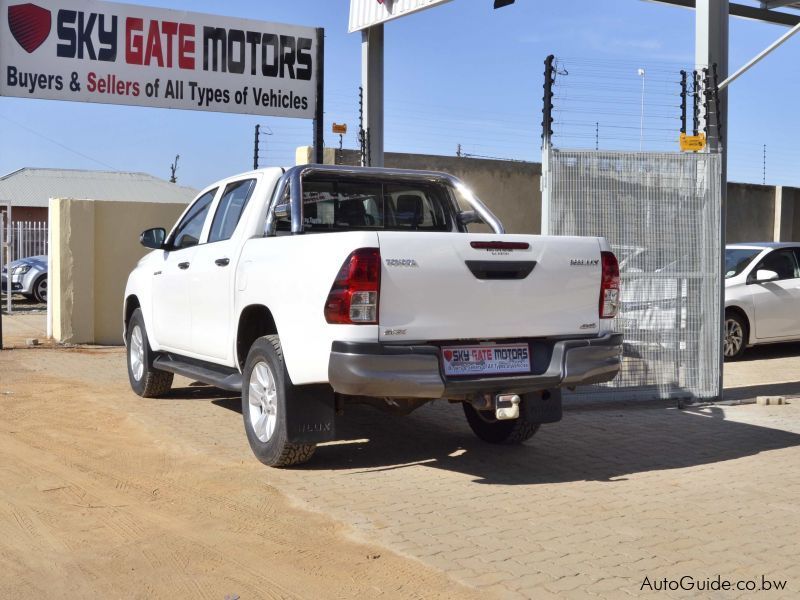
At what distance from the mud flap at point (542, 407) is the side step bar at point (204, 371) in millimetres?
2060

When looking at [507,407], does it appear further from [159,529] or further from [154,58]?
[154,58]

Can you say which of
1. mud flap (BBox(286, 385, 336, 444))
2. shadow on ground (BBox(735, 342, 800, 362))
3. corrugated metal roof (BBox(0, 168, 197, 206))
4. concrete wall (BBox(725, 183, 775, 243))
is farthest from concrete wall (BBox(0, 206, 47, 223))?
mud flap (BBox(286, 385, 336, 444))

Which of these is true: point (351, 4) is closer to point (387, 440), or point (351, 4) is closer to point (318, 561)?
point (387, 440)

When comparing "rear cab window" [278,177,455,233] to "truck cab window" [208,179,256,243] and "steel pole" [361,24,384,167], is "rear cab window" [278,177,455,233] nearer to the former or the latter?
"truck cab window" [208,179,256,243]

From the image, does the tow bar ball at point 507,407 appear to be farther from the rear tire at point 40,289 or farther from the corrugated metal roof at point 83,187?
the corrugated metal roof at point 83,187

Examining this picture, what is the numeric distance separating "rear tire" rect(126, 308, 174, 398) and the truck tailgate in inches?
162

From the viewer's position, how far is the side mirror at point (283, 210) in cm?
700

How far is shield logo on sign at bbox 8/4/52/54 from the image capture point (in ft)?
39.9

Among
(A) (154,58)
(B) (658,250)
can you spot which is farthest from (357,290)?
(A) (154,58)

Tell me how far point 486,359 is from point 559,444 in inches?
71.9

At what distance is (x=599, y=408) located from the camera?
925 cm

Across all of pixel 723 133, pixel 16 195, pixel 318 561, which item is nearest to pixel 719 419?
pixel 723 133

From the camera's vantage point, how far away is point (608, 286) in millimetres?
6500

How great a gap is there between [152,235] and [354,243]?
3770 mm
